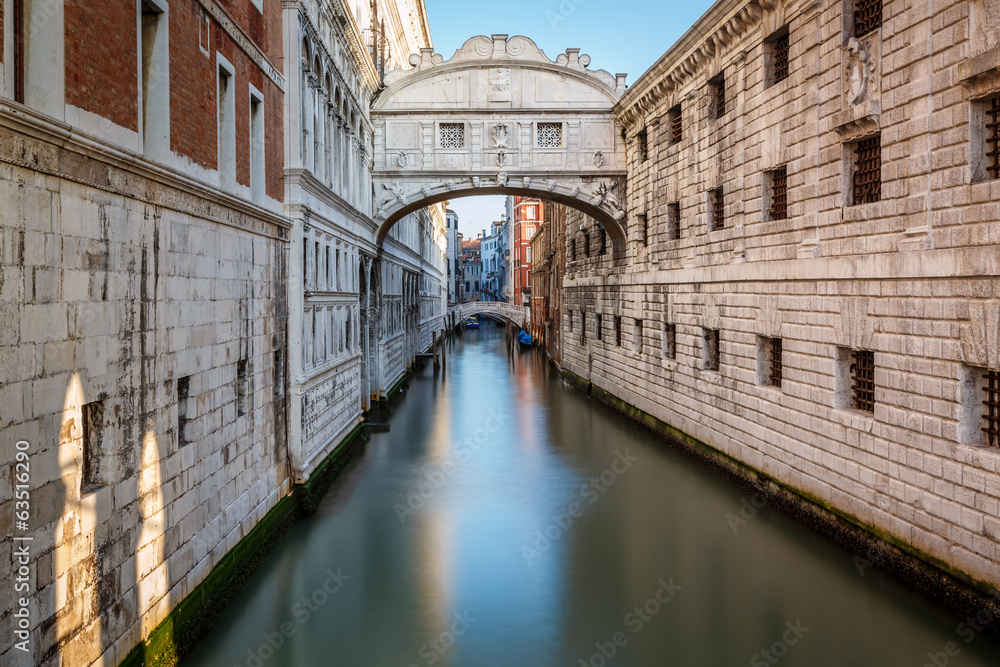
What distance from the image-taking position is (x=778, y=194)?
11375 millimetres

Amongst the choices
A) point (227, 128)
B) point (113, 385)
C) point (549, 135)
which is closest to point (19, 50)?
point (113, 385)

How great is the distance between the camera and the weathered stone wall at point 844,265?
718cm

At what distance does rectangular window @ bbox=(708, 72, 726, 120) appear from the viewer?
539 inches

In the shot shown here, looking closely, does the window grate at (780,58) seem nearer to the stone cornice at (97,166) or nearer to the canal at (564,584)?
the canal at (564,584)

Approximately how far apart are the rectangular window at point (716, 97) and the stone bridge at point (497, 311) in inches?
1574

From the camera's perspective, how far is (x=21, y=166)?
4.26 metres

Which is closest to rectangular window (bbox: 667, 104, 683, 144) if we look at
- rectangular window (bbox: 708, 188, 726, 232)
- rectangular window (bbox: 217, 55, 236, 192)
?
rectangular window (bbox: 708, 188, 726, 232)

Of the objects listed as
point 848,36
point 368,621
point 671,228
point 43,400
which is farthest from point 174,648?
point 671,228

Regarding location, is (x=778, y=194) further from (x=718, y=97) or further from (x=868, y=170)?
(x=718, y=97)

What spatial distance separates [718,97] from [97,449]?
12.2 metres

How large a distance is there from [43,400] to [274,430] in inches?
213

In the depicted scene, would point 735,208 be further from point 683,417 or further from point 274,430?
point 274,430

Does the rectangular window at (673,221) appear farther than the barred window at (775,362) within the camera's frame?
Yes

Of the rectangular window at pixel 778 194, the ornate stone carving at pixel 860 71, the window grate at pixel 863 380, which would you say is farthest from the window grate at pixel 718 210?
the window grate at pixel 863 380
